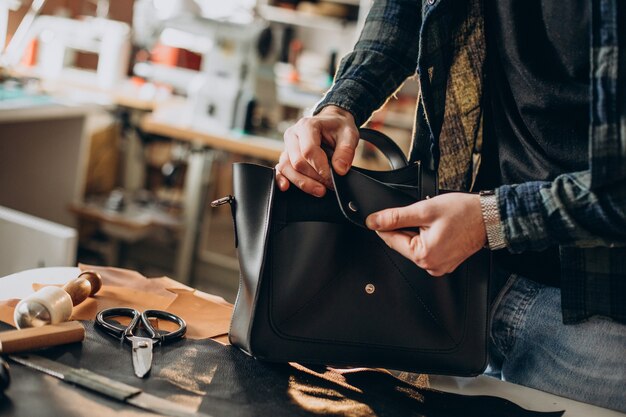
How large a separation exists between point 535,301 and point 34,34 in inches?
130

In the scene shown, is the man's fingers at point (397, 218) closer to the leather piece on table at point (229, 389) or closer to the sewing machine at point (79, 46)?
the leather piece on table at point (229, 389)

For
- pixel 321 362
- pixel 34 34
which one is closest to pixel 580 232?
pixel 321 362

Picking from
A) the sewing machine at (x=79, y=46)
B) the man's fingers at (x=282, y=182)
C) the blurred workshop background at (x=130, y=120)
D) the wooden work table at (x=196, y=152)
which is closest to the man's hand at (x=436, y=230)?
the man's fingers at (x=282, y=182)

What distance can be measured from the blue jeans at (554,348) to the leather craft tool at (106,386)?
1.52ft

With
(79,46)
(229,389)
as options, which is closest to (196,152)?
(79,46)

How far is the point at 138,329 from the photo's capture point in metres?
0.89

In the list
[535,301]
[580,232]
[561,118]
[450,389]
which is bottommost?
[450,389]

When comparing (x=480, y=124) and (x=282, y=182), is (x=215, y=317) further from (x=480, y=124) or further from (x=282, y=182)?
(x=480, y=124)

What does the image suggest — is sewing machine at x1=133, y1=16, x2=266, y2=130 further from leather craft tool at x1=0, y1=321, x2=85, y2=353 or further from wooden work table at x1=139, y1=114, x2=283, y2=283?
leather craft tool at x1=0, y1=321, x2=85, y2=353

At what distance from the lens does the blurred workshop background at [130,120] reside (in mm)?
2846

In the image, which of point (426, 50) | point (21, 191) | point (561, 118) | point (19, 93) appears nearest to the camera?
point (561, 118)

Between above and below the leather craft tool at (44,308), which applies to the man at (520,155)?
above

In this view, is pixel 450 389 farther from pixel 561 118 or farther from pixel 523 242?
pixel 561 118

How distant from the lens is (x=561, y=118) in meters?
0.93
